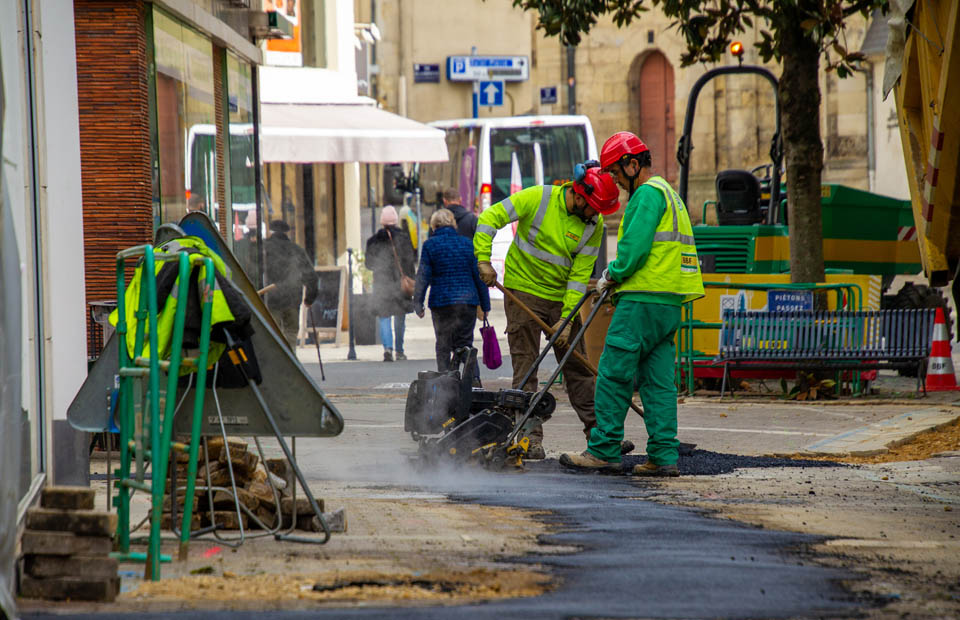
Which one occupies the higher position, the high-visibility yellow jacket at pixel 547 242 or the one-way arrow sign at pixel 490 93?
the one-way arrow sign at pixel 490 93

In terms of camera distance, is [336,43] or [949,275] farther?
[336,43]

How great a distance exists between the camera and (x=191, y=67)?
1124cm

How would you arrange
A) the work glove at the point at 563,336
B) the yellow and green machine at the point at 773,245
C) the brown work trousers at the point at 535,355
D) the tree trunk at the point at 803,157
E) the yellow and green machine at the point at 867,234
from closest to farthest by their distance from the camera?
the work glove at the point at 563,336, the brown work trousers at the point at 535,355, the yellow and green machine at the point at 773,245, the tree trunk at the point at 803,157, the yellow and green machine at the point at 867,234

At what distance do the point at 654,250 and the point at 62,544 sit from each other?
13.3 feet

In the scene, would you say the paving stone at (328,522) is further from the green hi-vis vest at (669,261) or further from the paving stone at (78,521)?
the green hi-vis vest at (669,261)

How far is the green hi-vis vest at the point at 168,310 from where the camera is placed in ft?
17.0

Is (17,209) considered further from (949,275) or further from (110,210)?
(949,275)

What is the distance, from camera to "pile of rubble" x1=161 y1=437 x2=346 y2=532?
5.71m

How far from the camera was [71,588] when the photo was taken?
4562mm

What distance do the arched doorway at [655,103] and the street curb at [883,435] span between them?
33.1 metres

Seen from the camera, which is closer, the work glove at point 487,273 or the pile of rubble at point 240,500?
the pile of rubble at point 240,500

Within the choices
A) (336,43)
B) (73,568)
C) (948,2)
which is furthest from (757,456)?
(336,43)

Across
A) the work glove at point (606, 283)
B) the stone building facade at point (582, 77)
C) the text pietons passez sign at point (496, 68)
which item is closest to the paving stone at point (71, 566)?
the work glove at point (606, 283)

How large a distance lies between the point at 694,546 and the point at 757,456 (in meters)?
3.47
